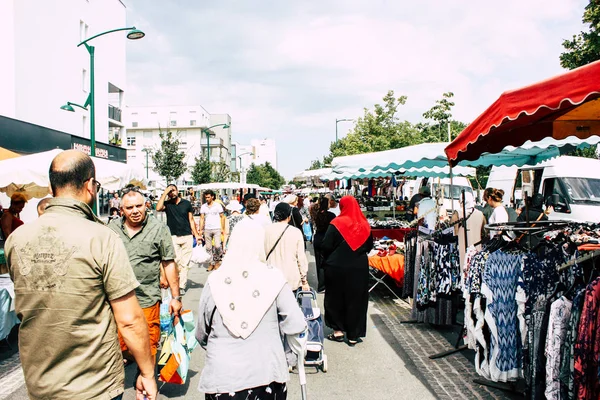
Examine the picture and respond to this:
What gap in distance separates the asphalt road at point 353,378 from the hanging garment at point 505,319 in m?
0.80

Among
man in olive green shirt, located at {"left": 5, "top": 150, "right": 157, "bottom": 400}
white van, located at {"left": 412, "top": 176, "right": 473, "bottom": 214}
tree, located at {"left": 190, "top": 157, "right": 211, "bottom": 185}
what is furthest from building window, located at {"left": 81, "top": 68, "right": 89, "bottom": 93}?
man in olive green shirt, located at {"left": 5, "top": 150, "right": 157, "bottom": 400}

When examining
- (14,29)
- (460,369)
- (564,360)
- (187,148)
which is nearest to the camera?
(564,360)

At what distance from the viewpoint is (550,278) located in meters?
3.97

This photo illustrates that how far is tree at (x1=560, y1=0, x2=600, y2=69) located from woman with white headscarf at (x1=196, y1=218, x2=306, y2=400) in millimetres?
21031

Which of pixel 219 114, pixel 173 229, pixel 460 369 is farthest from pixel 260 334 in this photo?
pixel 219 114

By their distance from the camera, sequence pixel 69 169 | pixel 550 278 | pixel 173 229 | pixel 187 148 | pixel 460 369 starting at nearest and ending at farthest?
pixel 69 169 < pixel 550 278 < pixel 460 369 < pixel 173 229 < pixel 187 148

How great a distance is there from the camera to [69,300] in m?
2.24

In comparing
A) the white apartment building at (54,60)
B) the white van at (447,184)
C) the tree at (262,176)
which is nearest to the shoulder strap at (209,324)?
the white van at (447,184)

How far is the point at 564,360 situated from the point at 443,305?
3.23 m

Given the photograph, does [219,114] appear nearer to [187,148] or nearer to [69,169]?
[187,148]

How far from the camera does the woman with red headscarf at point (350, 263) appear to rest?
20.5 ft

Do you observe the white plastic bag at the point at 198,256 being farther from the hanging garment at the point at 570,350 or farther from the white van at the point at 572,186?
the white van at the point at 572,186

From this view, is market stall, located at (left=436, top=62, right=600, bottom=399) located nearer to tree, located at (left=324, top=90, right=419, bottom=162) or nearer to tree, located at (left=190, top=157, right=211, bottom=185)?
tree, located at (left=324, top=90, right=419, bottom=162)

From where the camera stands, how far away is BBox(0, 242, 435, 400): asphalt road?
4.77 meters
